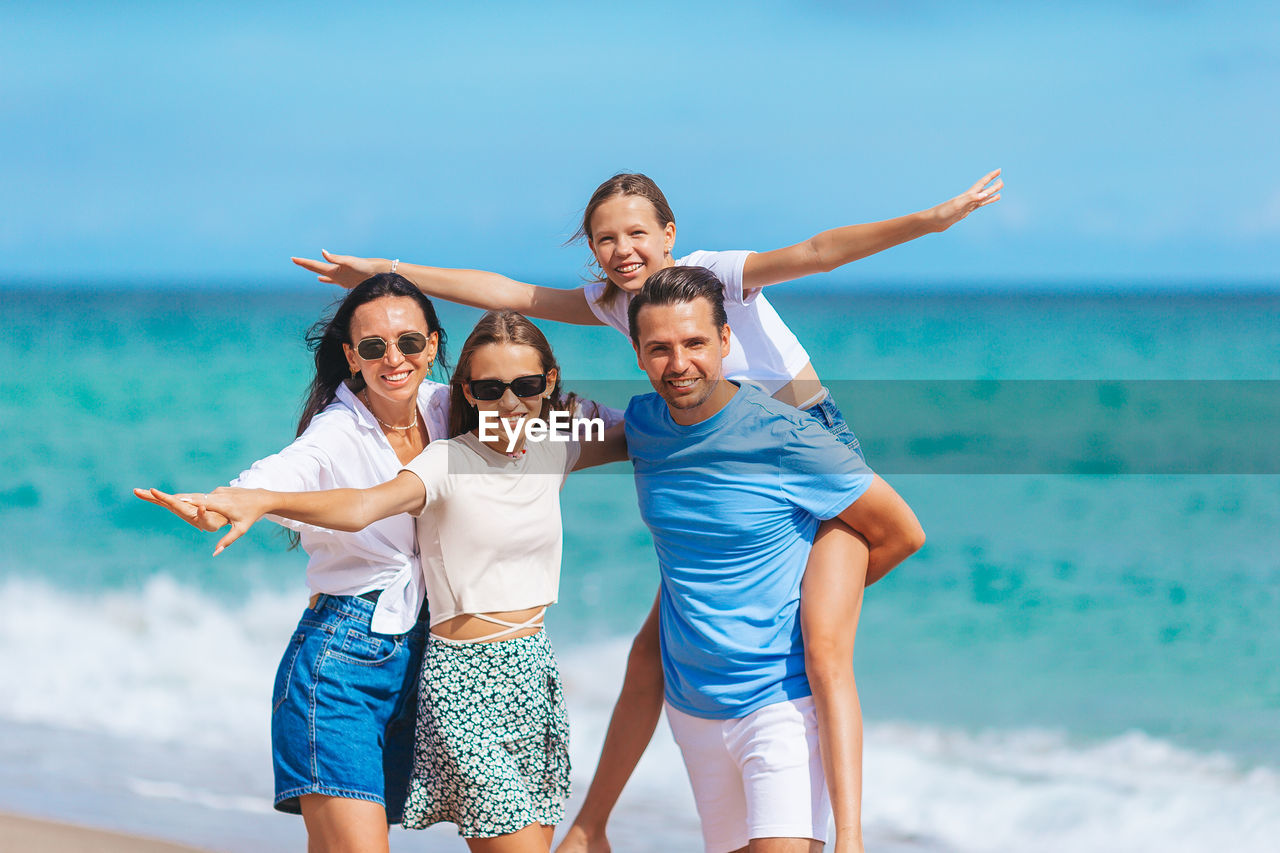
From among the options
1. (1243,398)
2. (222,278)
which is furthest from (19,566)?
(222,278)

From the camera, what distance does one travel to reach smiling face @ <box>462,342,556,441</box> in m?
3.14

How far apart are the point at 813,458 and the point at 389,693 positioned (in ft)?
4.14

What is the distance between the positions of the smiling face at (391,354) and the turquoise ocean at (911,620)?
2.95 m

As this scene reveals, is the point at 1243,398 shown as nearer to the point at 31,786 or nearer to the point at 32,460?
the point at 32,460

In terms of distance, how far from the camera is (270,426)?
18188 mm

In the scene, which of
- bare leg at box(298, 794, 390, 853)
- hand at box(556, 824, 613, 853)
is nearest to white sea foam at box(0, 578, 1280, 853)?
hand at box(556, 824, 613, 853)

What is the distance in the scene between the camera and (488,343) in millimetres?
3164

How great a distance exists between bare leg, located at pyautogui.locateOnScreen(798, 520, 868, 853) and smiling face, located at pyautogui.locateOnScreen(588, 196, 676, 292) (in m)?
1.00

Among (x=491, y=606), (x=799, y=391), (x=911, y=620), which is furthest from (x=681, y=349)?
(x=911, y=620)

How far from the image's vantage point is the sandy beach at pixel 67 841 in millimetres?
5258

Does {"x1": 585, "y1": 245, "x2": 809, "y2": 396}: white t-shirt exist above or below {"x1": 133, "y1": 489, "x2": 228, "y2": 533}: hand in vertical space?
above

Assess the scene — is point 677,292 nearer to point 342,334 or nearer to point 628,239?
point 628,239

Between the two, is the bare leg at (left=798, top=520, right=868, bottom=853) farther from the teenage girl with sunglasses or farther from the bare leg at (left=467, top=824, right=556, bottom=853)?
the bare leg at (left=467, top=824, right=556, bottom=853)

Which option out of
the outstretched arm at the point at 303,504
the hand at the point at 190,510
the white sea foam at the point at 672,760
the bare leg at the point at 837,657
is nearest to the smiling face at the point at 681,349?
the bare leg at the point at 837,657
